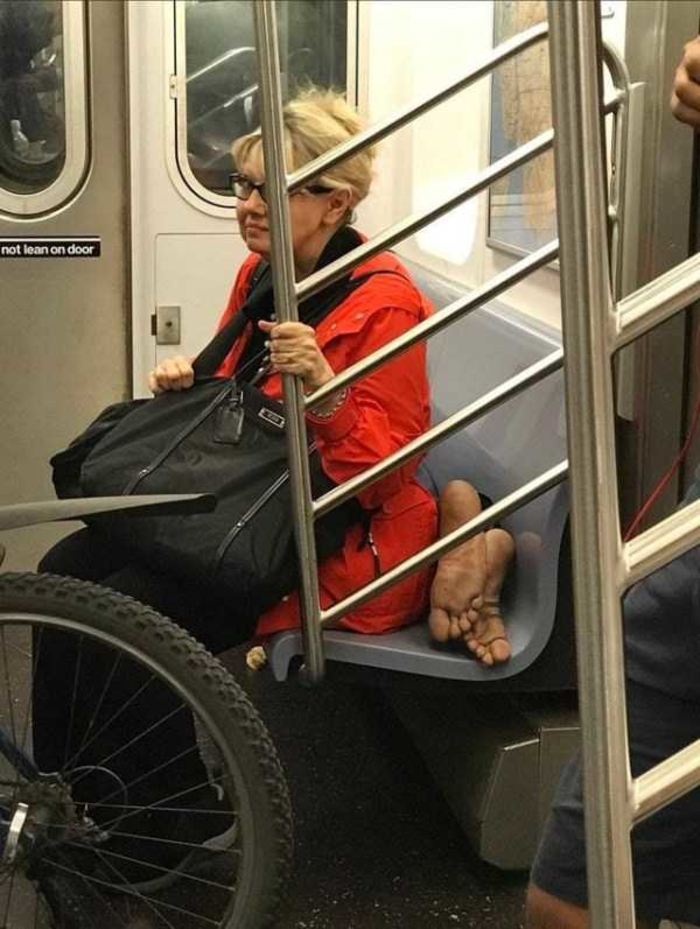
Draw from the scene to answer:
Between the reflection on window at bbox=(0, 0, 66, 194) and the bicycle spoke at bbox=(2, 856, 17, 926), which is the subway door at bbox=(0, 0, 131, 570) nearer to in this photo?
the reflection on window at bbox=(0, 0, 66, 194)

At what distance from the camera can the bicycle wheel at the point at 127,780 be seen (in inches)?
75.6

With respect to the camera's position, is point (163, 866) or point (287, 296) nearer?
point (287, 296)

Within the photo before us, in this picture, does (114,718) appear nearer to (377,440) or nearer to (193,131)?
(377,440)

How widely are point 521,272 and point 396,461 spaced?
385 millimetres

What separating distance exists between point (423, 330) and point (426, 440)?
18cm

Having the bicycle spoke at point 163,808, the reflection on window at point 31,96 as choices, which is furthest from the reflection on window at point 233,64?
the bicycle spoke at point 163,808

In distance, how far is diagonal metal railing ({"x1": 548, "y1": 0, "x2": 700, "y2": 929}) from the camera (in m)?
0.77

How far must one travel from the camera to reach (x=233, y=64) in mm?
3727

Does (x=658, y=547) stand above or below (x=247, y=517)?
above

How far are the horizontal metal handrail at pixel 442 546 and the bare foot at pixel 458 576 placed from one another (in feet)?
0.43

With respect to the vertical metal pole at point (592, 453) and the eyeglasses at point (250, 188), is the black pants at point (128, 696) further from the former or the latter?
the vertical metal pole at point (592, 453)

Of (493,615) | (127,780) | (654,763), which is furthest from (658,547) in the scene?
(127,780)

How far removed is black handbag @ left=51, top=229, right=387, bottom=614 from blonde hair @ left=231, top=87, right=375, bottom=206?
224 mm

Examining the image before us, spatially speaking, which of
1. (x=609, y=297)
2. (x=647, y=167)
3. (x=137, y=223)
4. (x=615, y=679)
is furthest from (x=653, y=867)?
(x=137, y=223)
